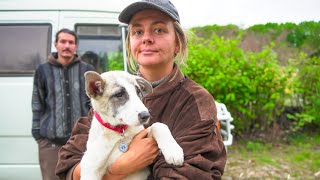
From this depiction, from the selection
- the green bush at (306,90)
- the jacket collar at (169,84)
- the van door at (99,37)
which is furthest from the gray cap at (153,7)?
the green bush at (306,90)

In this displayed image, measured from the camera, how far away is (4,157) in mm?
5609

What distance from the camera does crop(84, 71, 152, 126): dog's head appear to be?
7.95 ft

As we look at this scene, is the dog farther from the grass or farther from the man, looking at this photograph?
the grass

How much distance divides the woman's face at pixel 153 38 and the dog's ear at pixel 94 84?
298 millimetres

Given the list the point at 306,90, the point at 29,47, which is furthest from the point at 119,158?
the point at 306,90

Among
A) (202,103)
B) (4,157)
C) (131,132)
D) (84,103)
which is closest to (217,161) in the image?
(202,103)

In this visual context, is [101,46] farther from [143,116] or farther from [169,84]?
[143,116]

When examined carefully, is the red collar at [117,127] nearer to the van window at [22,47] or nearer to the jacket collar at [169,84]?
the jacket collar at [169,84]

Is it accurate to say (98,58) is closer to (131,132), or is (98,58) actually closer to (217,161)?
(131,132)

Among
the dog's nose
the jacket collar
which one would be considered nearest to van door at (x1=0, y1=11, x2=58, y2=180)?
the jacket collar

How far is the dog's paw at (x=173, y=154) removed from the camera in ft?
7.24

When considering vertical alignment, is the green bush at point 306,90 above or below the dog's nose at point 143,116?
below

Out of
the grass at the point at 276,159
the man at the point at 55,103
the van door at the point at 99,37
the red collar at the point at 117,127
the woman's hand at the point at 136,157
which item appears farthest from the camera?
the grass at the point at 276,159

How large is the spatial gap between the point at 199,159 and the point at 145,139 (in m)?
0.43
